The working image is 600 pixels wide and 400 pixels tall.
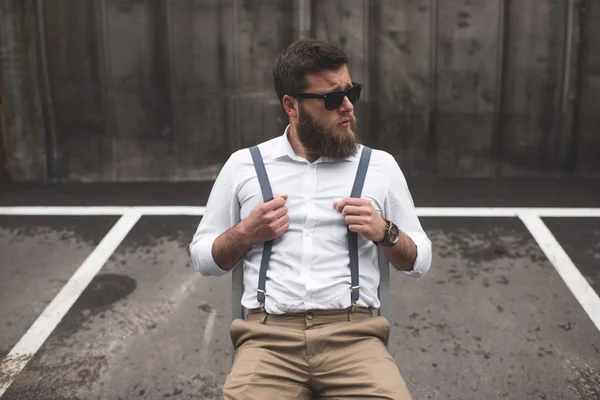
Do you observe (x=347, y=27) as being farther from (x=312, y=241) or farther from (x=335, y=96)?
(x=312, y=241)

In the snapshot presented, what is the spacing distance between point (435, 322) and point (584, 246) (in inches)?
68.7

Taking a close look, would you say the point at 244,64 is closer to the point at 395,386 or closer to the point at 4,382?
the point at 4,382

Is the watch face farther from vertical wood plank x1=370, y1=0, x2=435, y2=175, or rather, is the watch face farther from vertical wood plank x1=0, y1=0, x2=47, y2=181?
vertical wood plank x1=0, y1=0, x2=47, y2=181

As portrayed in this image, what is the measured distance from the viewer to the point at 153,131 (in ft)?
23.6

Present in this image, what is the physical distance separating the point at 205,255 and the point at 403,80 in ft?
15.6

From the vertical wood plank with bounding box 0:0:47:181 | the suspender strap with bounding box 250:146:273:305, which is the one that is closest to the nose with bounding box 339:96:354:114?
the suspender strap with bounding box 250:146:273:305

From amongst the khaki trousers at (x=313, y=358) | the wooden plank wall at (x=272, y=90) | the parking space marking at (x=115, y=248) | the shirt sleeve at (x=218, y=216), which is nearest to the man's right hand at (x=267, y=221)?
the shirt sleeve at (x=218, y=216)

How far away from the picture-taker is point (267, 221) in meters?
2.52

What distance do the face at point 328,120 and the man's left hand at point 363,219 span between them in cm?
24

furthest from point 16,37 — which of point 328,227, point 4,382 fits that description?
point 328,227

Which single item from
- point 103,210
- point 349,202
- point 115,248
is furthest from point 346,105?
point 103,210

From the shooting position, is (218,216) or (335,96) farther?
(218,216)

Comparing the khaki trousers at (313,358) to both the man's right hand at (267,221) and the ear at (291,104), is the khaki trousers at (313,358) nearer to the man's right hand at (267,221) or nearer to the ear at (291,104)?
the man's right hand at (267,221)

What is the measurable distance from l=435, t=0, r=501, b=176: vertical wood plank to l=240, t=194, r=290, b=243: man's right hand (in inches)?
189
